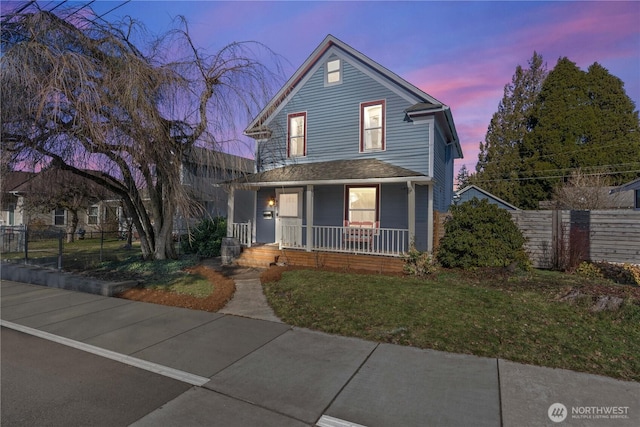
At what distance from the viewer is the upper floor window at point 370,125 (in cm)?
1129

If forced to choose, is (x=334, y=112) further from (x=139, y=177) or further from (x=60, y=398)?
(x=60, y=398)

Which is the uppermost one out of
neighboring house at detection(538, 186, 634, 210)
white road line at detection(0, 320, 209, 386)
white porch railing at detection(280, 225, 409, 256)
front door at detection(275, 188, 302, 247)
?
neighboring house at detection(538, 186, 634, 210)

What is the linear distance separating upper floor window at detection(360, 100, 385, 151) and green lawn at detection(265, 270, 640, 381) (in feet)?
17.0

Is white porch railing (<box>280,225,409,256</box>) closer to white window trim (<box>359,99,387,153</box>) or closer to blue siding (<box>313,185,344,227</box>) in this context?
blue siding (<box>313,185,344,227</box>)

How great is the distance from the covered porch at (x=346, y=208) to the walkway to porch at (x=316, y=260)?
0.94 ft

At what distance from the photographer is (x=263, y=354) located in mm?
4371

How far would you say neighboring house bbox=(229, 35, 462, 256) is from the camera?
1038 centimetres

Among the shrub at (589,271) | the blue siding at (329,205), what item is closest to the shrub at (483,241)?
the shrub at (589,271)

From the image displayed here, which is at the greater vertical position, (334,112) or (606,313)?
(334,112)

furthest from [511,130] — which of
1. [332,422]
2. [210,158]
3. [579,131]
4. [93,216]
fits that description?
[93,216]

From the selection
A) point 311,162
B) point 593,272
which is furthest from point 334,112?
point 593,272

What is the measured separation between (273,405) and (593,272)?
9.15m

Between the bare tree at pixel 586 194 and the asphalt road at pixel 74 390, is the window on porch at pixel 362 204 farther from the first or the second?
the bare tree at pixel 586 194

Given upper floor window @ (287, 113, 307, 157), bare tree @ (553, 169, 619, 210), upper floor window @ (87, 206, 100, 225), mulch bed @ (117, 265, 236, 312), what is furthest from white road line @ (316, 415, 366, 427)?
upper floor window @ (87, 206, 100, 225)
